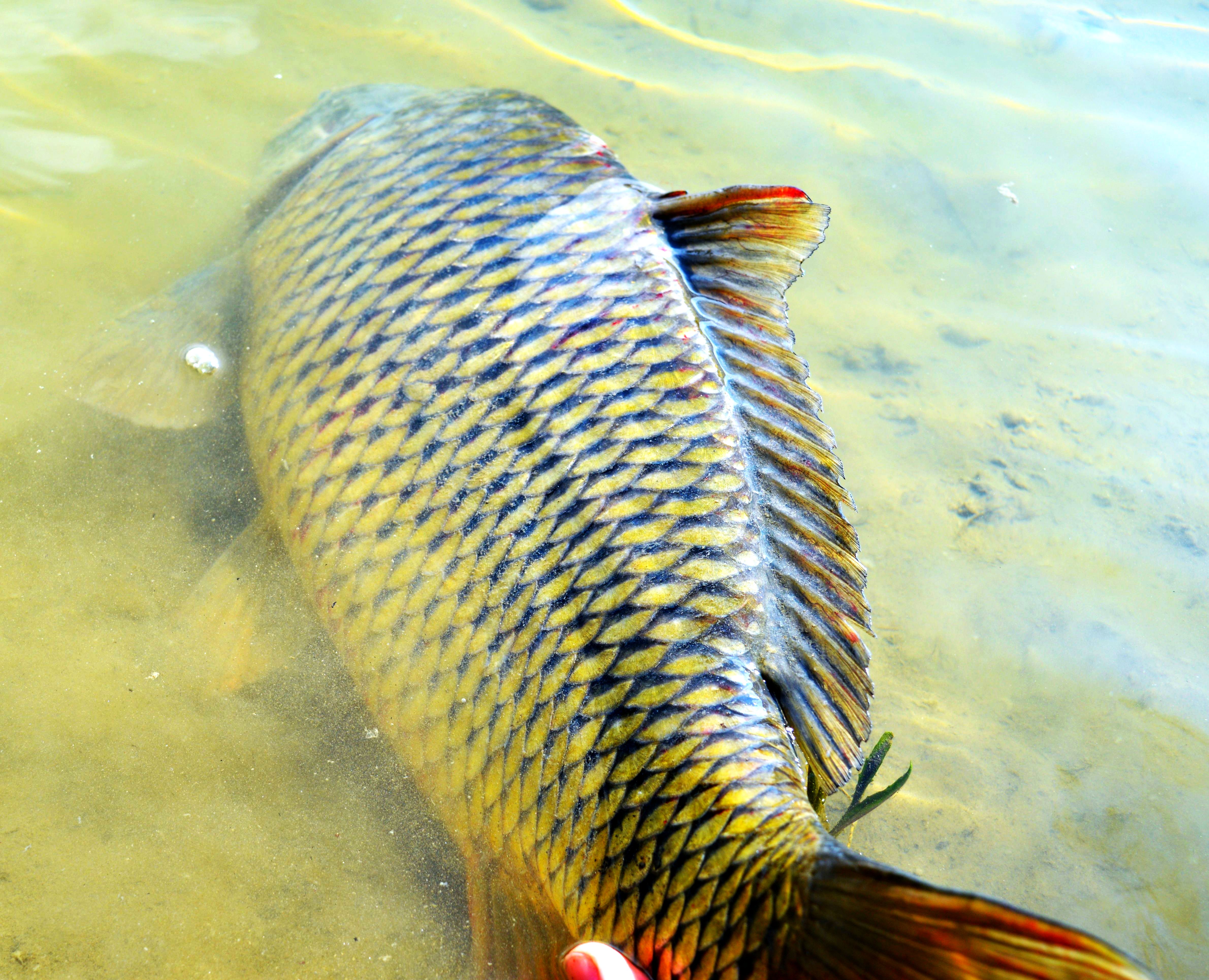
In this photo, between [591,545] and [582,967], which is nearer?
[582,967]

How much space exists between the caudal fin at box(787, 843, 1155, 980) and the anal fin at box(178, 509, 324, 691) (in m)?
1.29

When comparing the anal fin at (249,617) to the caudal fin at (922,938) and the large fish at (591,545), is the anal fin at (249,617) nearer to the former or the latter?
the large fish at (591,545)

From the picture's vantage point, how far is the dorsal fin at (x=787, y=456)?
1.32m

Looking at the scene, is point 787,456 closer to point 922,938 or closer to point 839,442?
point 922,938

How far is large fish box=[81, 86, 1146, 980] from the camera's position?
3.94 ft

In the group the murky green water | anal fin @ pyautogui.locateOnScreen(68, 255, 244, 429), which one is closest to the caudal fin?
the murky green water

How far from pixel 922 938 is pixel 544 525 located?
81 cm

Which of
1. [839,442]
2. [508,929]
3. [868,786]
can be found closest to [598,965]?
[508,929]

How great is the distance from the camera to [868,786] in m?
1.96

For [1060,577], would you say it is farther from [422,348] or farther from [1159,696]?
[422,348]

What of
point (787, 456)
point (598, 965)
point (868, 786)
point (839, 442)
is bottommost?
point (868, 786)

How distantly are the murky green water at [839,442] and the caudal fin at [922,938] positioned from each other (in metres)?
0.91

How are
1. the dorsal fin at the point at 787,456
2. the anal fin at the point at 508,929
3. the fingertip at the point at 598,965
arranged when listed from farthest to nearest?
the anal fin at the point at 508,929, the dorsal fin at the point at 787,456, the fingertip at the point at 598,965

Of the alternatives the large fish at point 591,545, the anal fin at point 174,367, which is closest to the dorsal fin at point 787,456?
the large fish at point 591,545
